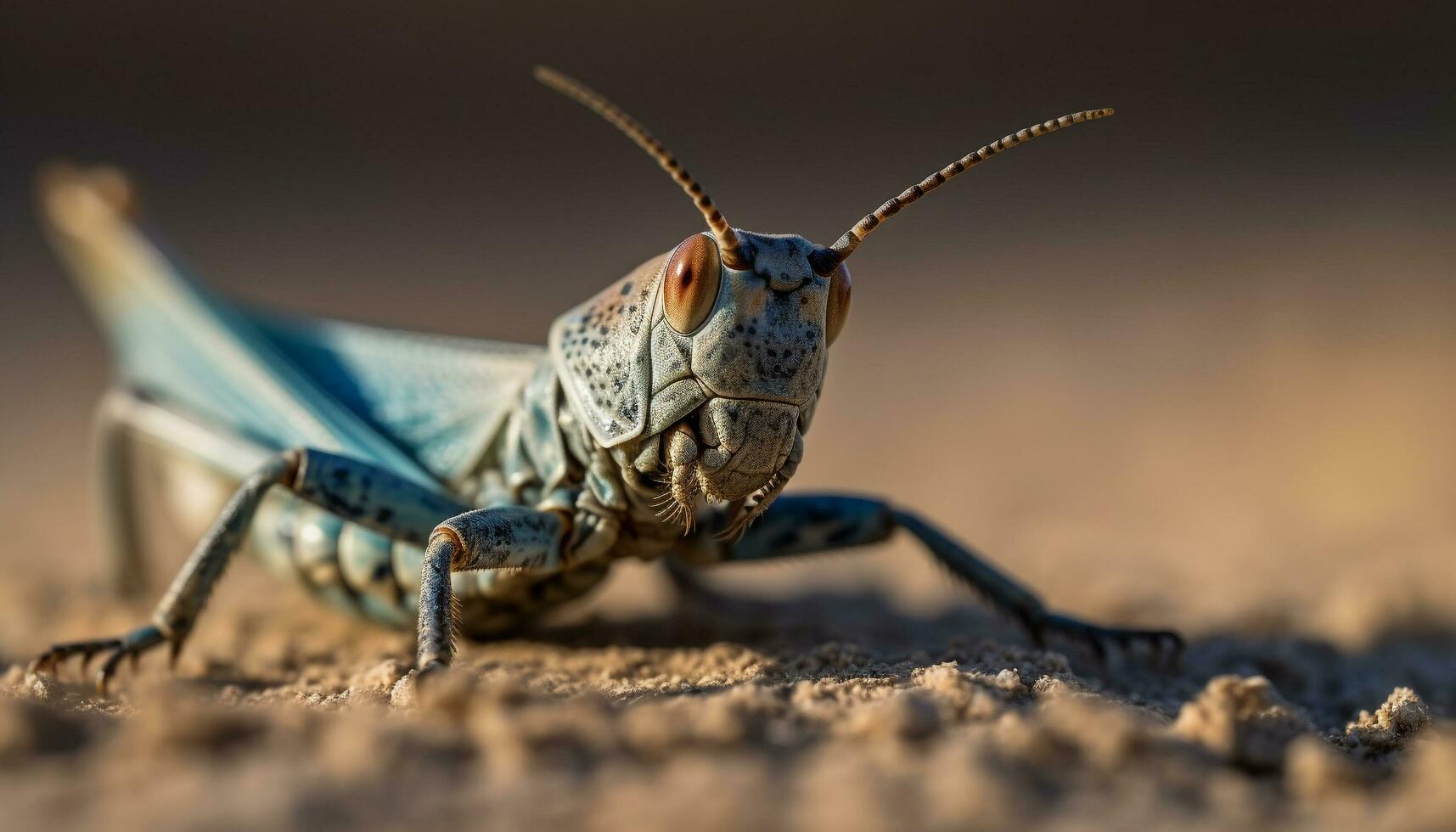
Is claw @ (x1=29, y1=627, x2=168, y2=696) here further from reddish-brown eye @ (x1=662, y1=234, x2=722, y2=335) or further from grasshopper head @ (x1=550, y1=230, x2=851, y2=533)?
reddish-brown eye @ (x1=662, y1=234, x2=722, y2=335)

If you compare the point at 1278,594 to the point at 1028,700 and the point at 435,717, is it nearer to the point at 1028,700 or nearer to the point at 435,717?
the point at 1028,700

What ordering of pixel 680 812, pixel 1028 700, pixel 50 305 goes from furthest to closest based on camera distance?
1. pixel 50 305
2. pixel 1028 700
3. pixel 680 812

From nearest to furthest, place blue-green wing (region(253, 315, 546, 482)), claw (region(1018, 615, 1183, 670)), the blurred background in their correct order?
claw (region(1018, 615, 1183, 670)) < blue-green wing (region(253, 315, 546, 482)) < the blurred background

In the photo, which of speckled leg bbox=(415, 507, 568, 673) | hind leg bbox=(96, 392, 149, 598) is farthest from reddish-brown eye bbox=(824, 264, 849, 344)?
hind leg bbox=(96, 392, 149, 598)

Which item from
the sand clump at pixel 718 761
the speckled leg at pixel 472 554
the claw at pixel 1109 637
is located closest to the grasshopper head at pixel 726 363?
the speckled leg at pixel 472 554

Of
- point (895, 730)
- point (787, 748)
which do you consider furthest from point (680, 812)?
point (895, 730)

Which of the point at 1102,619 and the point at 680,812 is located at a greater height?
the point at 680,812
